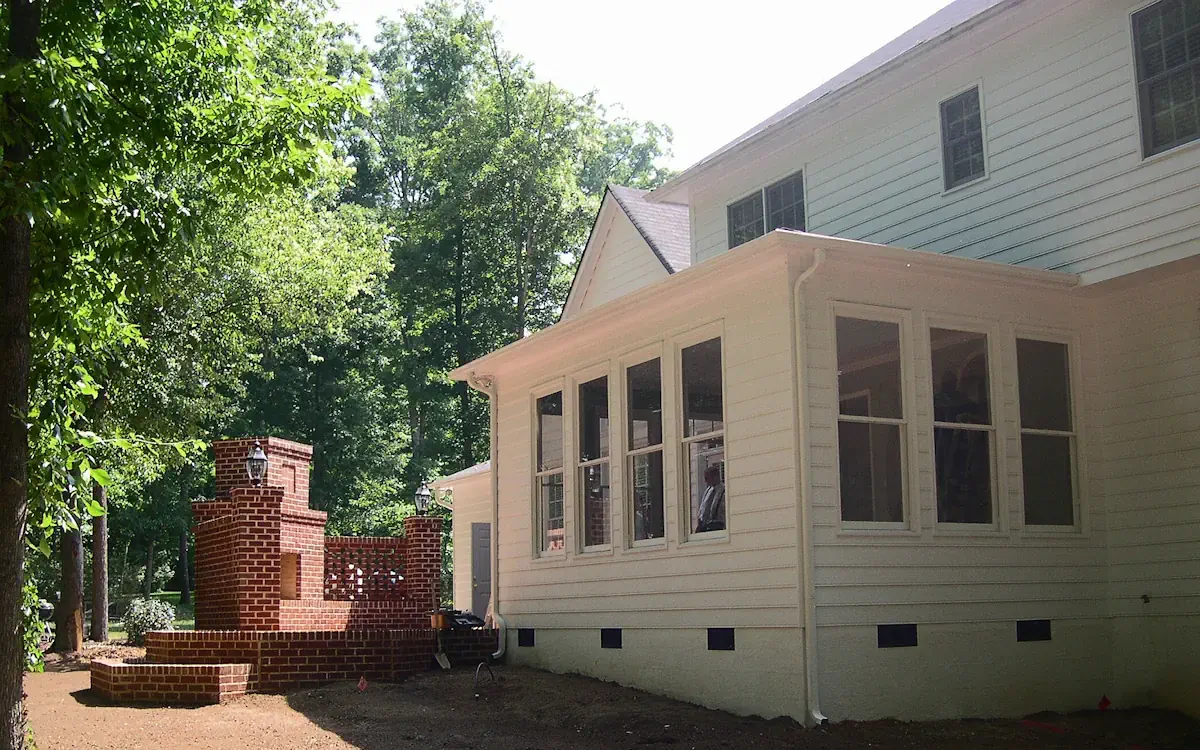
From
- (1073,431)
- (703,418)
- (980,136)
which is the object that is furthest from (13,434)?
(980,136)

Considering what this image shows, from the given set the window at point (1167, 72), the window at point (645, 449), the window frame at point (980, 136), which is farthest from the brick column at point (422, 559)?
the window at point (1167, 72)

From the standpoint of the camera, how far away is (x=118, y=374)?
58.4 feet

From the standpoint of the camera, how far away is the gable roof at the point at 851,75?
45.2ft

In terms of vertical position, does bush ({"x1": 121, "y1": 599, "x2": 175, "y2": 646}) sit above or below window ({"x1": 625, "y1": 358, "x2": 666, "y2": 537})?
below

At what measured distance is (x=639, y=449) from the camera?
37.9 ft

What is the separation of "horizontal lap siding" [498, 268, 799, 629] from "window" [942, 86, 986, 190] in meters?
3.64

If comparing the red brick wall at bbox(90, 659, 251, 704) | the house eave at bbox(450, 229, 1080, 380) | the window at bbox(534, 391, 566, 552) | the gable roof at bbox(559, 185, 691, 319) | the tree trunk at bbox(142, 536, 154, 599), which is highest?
the gable roof at bbox(559, 185, 691, 319)

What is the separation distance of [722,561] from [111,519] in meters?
32.8

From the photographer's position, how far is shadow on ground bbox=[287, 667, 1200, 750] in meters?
8.90

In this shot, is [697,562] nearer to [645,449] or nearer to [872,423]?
[645,449]

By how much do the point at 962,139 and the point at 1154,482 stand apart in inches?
161

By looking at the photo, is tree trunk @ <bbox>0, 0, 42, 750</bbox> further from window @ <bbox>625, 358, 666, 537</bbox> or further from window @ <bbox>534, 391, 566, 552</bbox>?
window @ <bbox>534, 391, 566, 552</bbox>

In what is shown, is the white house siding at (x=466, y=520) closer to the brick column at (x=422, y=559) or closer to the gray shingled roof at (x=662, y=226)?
the gray shingled roof at (x=662, y=226)

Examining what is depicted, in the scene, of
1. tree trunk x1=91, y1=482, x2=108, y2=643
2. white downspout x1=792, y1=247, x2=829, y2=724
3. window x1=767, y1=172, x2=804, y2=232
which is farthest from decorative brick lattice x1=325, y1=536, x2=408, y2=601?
tree trunk x1=91, y1=482, x2=108, y2=643
